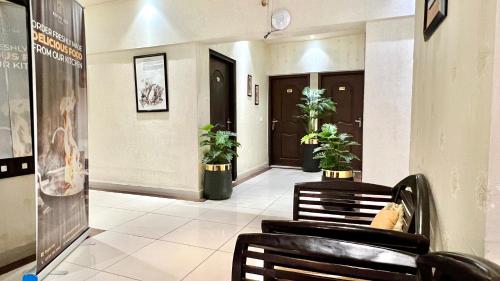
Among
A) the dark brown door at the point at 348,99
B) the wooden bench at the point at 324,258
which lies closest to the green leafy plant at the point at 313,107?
the dark brown door at the point at 348,99

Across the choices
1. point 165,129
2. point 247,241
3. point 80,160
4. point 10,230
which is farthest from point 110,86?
point 247,241

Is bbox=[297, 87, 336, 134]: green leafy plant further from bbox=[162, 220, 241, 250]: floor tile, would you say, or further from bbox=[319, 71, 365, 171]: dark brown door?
bbox=[162, 220, 241, 250]: floor tile

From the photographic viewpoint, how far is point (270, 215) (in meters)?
3.69

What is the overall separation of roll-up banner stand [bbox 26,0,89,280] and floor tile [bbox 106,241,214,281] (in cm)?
54

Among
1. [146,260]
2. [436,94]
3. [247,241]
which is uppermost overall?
[436,94]

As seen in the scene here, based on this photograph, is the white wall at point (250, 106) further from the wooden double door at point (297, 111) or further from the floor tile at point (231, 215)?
the floor tile at point (231, 215)

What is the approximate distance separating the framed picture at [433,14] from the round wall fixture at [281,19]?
7.33 ft

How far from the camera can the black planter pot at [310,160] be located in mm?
6496

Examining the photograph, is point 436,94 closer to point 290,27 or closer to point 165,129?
point 290,27

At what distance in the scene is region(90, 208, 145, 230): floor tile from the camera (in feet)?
11.0

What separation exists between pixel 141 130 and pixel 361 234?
170 inches

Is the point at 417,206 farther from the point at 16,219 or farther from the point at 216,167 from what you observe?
the point at 216,167

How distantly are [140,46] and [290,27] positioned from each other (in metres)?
2.39

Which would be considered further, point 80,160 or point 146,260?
point 80,160
